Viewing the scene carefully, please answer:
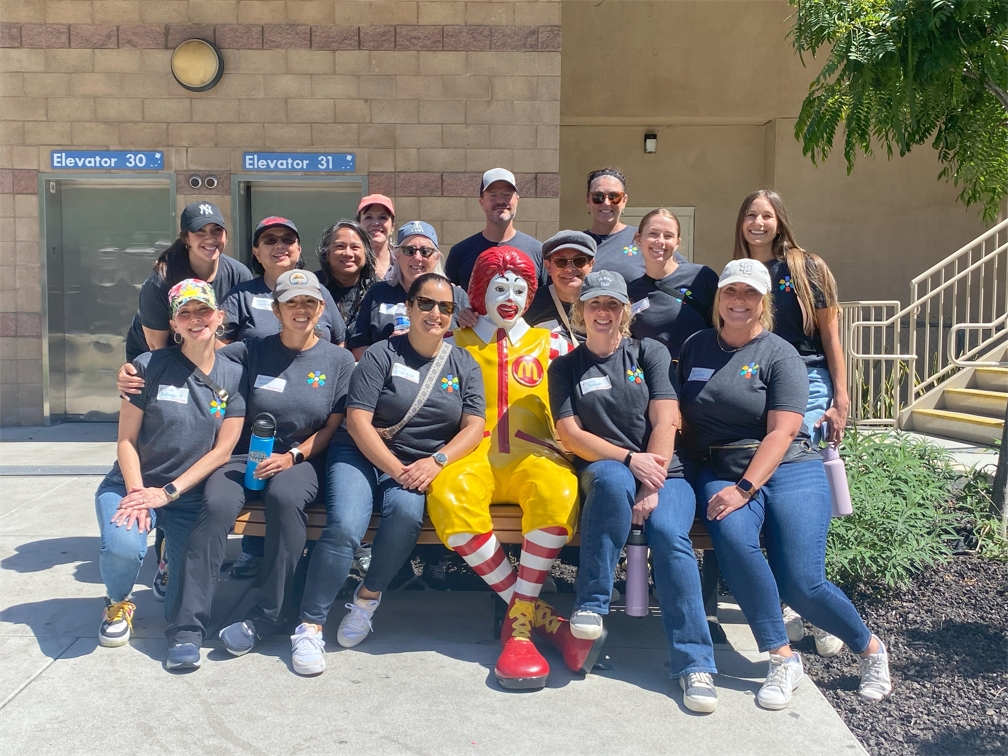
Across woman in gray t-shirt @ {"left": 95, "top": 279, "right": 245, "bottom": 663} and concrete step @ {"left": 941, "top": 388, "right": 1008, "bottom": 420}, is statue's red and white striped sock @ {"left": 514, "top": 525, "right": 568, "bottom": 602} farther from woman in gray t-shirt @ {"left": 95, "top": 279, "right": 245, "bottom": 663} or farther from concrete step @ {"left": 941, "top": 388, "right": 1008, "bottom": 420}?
concrete step @ {"left": 941, "top": 388, "right": 1008, "bottom": 420}

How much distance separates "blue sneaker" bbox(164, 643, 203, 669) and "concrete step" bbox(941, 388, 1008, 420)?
309 inches

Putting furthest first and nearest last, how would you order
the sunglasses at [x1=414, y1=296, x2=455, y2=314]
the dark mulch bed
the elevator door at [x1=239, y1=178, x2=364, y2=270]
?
1. the elevator door at [x1=239, y1=178, x2=364, y2=270]
2. the sunglasses at [x1=414, y1=296, x2=455, y2=314]
3. the dark mulch bed

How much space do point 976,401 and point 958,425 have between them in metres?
0.51

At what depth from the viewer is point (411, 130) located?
9031mm

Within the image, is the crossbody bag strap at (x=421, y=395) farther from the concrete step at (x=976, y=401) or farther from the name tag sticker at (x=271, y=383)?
the concrete step at (x=976, y=401)

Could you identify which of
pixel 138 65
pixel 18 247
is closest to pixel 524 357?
pixel 138 65

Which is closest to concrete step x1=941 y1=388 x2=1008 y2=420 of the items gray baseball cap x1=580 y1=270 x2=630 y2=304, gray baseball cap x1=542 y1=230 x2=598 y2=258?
gray baseball cap x1=542 y1=230 x2=598 y2=258

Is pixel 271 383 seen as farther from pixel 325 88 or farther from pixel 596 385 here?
pixel 325 88

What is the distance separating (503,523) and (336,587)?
782mm

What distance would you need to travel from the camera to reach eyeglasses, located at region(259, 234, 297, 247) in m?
4.76

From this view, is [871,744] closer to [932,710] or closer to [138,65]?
[932,710]

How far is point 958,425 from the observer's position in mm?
9000

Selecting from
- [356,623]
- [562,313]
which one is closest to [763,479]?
[562,313]

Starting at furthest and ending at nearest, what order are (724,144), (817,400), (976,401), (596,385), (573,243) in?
(724,144)
(976,401)
(573,243)
(817,400)
(596,385)
